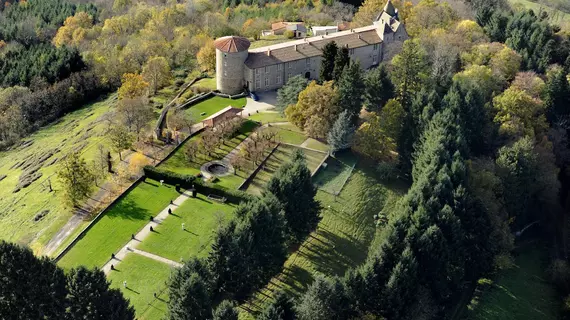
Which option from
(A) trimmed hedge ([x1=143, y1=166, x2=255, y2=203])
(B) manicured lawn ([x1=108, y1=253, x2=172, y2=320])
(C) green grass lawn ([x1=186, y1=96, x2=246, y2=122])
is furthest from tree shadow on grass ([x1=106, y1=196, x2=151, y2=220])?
(C) green grass lawn ([x1=186, y1=96, x2=246, y2=122])

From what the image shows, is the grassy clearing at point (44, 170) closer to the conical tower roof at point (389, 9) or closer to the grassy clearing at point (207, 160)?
the grassy clearing at point (207, 160)

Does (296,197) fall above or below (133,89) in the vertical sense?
above

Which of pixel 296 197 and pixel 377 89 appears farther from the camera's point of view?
pixel 377 89

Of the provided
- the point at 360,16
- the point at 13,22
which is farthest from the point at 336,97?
the point at 13,22

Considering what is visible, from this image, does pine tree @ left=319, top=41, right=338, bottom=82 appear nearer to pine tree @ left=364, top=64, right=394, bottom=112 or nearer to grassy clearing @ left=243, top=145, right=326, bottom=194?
pine tree @ left=364, top=64, right=394, bottom=112

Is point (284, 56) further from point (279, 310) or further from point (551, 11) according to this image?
point (551, 11)

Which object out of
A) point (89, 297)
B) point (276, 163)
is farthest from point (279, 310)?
point (276, 163)
